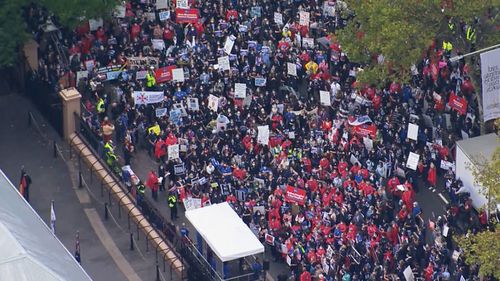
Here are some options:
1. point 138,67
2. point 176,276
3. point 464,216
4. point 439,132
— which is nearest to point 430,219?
point 464,216

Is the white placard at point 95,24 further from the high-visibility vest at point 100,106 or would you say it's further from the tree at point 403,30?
the tree at point 403,30

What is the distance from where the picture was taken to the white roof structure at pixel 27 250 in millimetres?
47625

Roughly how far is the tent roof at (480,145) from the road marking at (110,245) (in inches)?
535

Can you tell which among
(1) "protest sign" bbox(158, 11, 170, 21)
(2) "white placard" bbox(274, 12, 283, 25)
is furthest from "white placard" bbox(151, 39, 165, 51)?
(2) "white placard" bbox(274, 12, 283, 25)

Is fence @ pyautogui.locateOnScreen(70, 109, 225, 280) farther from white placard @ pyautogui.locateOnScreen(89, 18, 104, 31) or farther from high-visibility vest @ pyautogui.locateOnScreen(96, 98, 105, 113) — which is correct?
white placard @ pyautogui.locateOnScreen(89, 18, 104, 31)

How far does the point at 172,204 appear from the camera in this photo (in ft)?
198

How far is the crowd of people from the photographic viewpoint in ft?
190

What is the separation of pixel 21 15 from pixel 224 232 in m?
15.0

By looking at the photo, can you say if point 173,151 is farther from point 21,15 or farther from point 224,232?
point 21,15

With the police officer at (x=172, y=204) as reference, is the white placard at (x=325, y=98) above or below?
above

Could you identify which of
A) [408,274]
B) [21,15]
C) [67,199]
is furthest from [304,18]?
[408,274]

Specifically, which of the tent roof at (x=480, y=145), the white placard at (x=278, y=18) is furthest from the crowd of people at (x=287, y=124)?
the tent roof at (x=480, y=145)

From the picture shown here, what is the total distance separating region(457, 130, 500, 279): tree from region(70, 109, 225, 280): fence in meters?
8.87

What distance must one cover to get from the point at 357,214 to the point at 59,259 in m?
13.3
